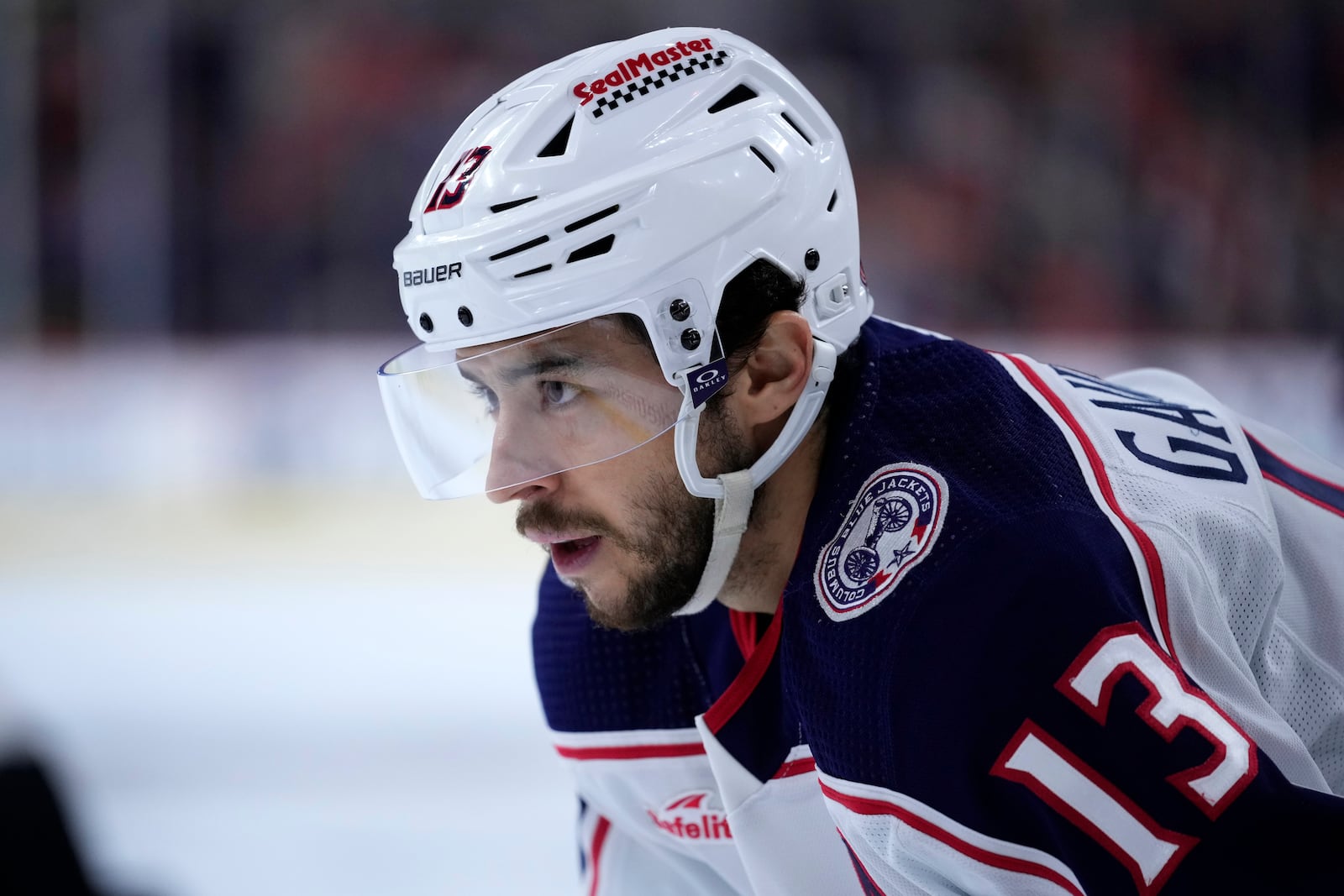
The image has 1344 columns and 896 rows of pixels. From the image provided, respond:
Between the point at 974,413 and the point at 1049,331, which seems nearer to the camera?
the point at 974,413

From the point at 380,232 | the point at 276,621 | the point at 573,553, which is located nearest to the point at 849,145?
the point at 380,232

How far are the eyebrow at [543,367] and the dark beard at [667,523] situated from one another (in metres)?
0.15

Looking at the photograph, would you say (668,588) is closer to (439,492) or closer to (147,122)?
(439,492)

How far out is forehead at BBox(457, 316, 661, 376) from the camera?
1489mm

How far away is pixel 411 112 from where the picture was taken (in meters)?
7.60

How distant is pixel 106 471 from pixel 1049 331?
4773mm

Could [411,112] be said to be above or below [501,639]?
above

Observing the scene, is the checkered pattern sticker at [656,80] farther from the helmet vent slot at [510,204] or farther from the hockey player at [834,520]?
the helmet vent slot at [510,204]

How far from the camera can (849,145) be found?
7438 millimetres

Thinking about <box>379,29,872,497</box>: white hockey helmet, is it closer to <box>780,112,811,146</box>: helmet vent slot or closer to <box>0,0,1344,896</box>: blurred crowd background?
<box>780,112,811,146</box>: helmet vent slot

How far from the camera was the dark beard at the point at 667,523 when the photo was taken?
5.08ft

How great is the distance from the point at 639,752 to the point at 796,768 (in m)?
0.31

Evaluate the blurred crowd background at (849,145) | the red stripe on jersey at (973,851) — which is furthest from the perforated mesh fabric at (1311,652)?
the blurred crowd background at (849,145)

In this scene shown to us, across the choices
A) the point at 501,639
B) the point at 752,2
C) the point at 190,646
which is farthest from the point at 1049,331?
the point at 190,646
